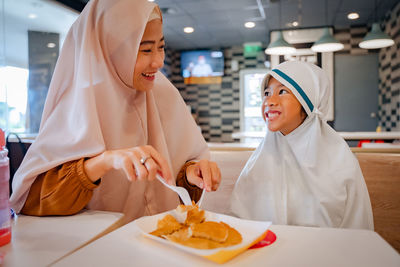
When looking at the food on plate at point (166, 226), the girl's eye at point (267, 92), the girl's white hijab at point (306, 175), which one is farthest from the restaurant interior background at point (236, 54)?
the food on plate at point (166, 226)

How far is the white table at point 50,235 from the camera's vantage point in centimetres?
72

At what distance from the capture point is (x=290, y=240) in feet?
2.58

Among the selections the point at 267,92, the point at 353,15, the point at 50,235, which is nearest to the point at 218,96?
the point at 353,15

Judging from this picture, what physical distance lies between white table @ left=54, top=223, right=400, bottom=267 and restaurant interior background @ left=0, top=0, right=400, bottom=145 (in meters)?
4.22

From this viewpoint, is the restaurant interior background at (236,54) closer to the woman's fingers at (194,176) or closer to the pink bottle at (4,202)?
the woman's fingers at (194,176)

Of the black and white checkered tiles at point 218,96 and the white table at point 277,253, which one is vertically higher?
the black and white checkered tiles at point 218,96

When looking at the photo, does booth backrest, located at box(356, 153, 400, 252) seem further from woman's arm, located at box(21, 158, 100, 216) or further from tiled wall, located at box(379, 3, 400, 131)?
tiled wall, located at box(379, 3, 400, 131)

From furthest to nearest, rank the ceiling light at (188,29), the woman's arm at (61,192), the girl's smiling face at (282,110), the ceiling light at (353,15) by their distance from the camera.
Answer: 1. the ceiling light at (188,29)
2. the ceiling light at (353,15)
3. the girl's smiling face at (282,110)
4. the woman's arm at (61,192)

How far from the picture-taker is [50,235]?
870mm

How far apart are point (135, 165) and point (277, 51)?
4816 millimetres

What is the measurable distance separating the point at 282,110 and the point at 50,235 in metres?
1.11

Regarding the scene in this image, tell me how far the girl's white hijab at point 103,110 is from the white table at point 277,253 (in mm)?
452

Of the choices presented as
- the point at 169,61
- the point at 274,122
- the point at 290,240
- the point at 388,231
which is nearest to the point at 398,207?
the point at 388,231

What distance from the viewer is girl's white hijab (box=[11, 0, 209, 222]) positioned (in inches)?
44.4
